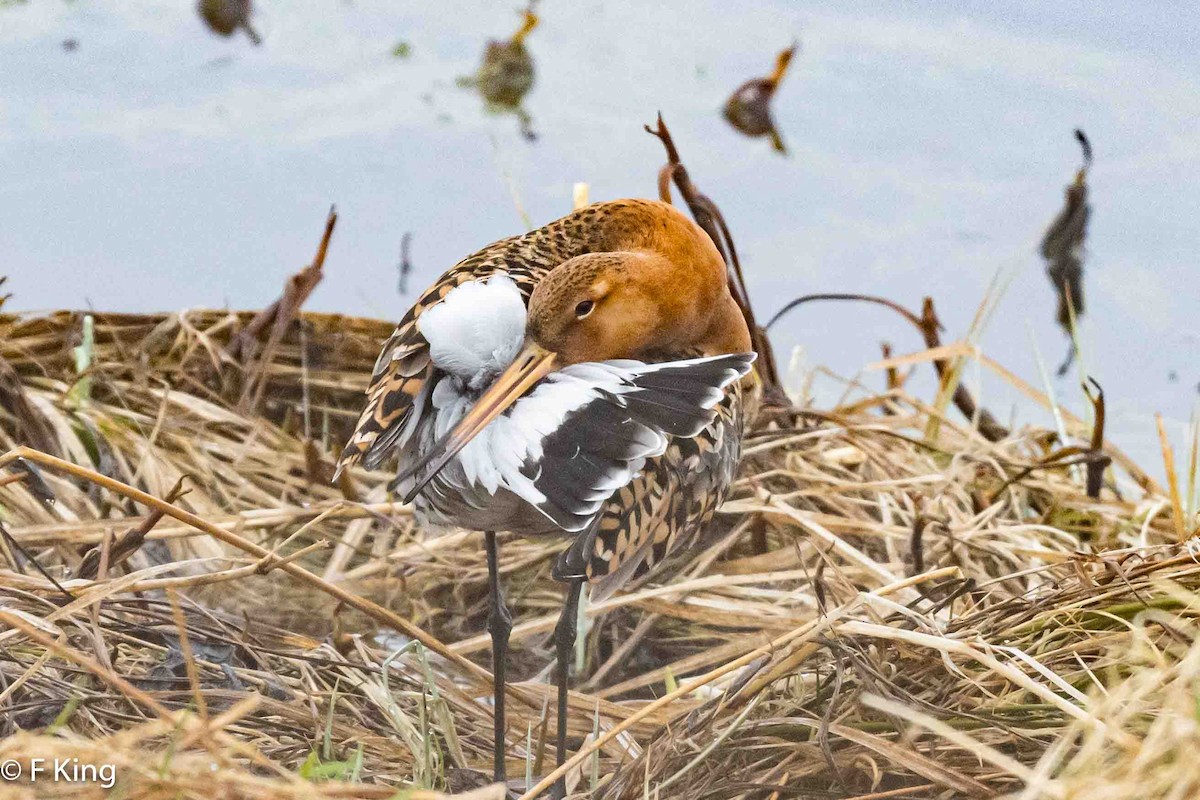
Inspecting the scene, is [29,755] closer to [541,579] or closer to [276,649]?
[276,649]

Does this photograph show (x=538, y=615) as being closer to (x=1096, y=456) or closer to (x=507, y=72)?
(x=1096, y=456)

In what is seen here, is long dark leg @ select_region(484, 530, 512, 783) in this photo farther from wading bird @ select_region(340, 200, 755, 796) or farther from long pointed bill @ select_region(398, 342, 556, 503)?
long pointed bill @ select_region(398, 342, 556, 503)

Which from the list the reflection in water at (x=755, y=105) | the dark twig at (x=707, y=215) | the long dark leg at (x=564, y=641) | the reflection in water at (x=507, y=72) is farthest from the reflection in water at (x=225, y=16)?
the long dark leg at (x=564, y=641)

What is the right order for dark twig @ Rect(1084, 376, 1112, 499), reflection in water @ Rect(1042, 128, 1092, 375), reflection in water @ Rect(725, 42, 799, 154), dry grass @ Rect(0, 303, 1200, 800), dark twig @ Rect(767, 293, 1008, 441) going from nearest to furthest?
dry grass @ Rect(0, 303, 1200, 800) < dark twig @ Rect(1084, 376, 1112, 499) < dark twig @ Rect(767, 293, 1008, 441) < reflection in water @ Rect(1042, 128, 1092, 375) < reflection in water @ Rect(725, 42, 799, 154)

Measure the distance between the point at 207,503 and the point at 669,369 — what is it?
1831mm

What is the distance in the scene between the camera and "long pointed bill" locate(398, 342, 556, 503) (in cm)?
209

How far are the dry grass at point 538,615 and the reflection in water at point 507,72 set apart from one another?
2020 mm

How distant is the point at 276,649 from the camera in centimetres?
257

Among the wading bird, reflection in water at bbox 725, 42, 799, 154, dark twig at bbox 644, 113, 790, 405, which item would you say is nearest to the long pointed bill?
the wading bird

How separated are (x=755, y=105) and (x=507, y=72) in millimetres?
1130

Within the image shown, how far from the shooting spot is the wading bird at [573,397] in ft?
6.60

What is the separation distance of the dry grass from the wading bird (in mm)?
258

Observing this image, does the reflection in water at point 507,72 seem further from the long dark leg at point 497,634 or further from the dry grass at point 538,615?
the long dark leg at point 497,634

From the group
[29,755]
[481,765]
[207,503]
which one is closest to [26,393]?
[207,503]
